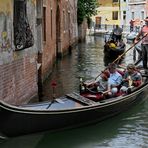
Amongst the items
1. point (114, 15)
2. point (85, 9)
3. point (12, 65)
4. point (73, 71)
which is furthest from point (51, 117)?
point (114, 15)

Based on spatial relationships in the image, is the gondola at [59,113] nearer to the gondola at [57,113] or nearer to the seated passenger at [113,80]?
the gondola at [57,113]

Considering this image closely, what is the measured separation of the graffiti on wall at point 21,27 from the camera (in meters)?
8.00

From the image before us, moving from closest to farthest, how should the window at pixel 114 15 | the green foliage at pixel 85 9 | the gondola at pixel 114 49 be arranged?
the gondola at pixel 114 49
the green foliage at pixel 85 9
the window at pixel 114 15

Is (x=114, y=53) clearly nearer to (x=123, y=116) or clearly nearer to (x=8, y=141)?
(x=123, y=116)

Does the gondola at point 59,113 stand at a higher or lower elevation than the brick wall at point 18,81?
lower

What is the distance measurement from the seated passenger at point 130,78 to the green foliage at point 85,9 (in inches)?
846

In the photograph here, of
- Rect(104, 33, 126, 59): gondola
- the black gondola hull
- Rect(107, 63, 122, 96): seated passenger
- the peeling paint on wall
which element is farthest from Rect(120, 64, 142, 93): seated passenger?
Rect(104, 33, 126, 59): gondola

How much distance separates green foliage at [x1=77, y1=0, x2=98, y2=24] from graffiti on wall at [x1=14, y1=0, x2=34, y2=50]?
22.3 m

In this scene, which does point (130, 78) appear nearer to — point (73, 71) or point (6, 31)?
point (6, 31)

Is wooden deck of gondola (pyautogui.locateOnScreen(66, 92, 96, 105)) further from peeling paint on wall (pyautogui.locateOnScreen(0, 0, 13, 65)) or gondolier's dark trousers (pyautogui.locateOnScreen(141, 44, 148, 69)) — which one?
gondolier's dark trousers (pyautogui.locateOnScreen(141, 44, 148, 69))

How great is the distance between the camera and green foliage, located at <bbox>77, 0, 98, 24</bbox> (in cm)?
3092

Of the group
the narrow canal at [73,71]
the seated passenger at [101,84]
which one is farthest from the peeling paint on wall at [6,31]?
the narrow canal at [73,71]

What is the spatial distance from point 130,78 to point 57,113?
2634 mm

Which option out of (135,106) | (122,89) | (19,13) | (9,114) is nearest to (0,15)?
(19,13)
